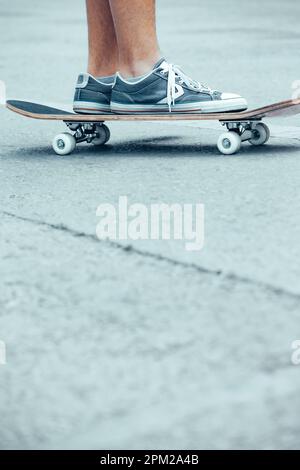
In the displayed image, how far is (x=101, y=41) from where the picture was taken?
395 centimetres

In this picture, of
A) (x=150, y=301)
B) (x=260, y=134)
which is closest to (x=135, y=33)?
(x=260, y=134)

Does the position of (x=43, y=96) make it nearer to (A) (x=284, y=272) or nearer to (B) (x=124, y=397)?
(A) (x=284, y=272)

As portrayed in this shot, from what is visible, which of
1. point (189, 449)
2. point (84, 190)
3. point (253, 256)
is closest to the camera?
point (189, 449)

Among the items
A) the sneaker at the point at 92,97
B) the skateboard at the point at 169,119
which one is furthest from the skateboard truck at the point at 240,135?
the sneaker at the point at 92,97

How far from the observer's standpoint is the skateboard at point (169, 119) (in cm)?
354

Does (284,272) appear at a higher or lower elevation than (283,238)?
lower

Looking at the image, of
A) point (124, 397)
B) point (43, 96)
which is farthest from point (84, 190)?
point (43, 96)

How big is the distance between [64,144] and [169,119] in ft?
1.30

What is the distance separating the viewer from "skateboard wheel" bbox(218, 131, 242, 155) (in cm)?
354

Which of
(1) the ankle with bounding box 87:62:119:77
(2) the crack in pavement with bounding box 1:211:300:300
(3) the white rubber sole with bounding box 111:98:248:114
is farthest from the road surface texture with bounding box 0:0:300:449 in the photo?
(1) the ankle with bounding box 87:62:119:77

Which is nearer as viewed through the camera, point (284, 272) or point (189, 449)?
point (189, 449)

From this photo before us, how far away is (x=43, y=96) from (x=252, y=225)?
9.44ft

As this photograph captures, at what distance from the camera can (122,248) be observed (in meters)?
2.38

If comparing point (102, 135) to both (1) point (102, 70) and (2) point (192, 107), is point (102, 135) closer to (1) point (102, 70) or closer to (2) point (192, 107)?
(1) point (102, 70)
